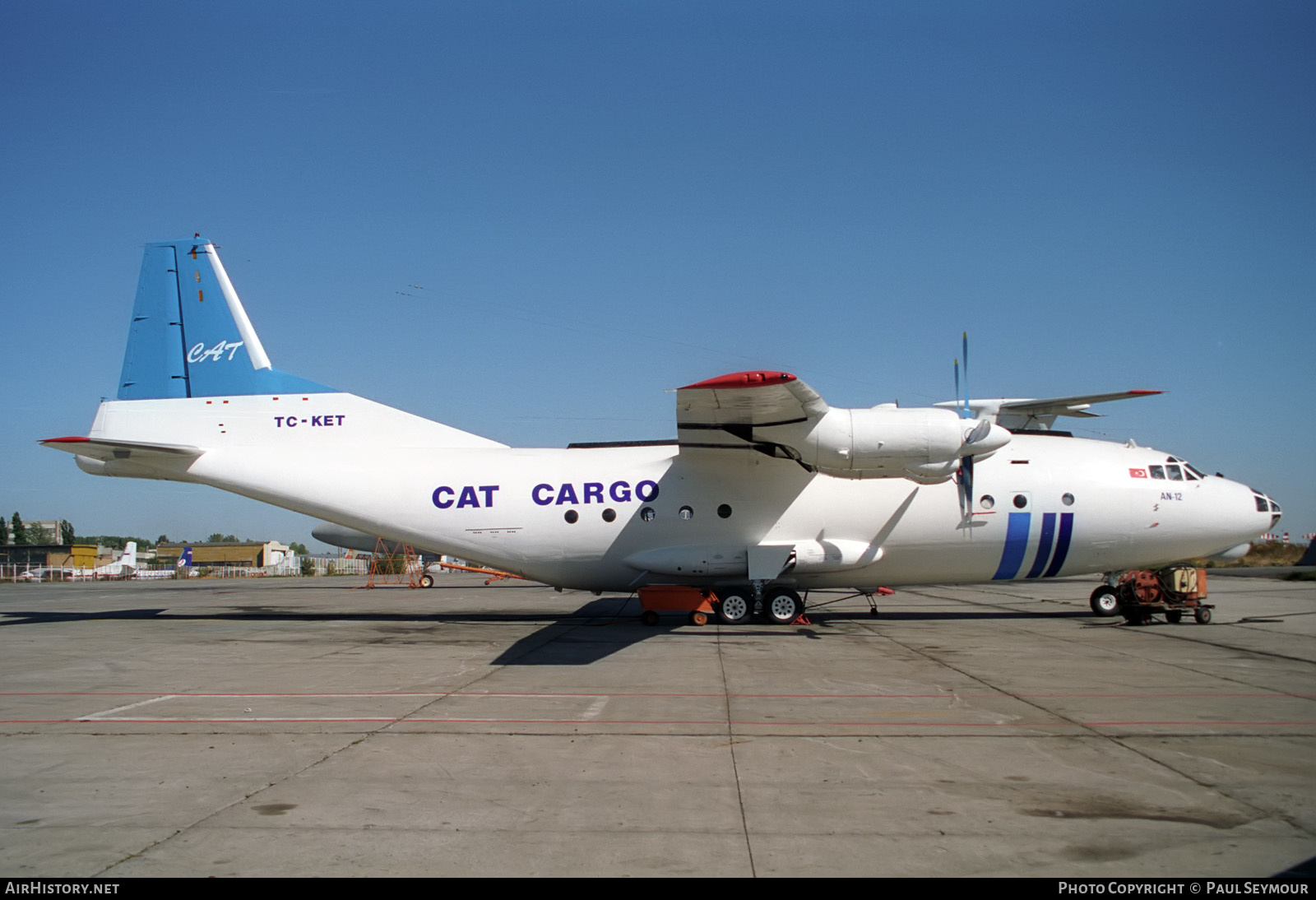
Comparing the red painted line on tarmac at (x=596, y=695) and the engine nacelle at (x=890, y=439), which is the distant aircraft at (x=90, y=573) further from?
the engine nacelle at (x=890, y=439)

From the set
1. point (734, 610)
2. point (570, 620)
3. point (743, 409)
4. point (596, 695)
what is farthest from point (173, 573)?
point (596, 695)

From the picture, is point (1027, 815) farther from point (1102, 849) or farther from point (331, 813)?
point (331, 813)

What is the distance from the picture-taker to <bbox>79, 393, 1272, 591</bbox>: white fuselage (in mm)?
16625

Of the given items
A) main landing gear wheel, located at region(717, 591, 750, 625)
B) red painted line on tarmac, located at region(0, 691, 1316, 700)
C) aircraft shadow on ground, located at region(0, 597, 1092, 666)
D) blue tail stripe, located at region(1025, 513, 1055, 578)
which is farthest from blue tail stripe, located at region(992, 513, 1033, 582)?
red painted line on tarmac, located at region(0, 691, 1316, 700)

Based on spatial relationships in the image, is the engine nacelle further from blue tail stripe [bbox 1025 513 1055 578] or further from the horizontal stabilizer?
the horizontal stabilizer

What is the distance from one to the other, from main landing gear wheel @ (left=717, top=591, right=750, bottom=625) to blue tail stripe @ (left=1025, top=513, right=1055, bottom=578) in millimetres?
5960

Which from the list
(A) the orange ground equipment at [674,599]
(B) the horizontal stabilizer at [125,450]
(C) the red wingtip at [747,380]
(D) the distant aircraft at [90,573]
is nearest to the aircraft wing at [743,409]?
(C) the red wingtip at [747,380]

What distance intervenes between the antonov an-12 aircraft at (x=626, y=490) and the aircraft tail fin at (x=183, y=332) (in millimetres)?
35

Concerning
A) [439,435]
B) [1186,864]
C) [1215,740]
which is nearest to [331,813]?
[1186,864]

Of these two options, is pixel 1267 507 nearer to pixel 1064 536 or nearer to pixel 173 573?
pixel 1064 536

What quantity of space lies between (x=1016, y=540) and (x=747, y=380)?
26.4 ft

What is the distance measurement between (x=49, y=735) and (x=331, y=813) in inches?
167

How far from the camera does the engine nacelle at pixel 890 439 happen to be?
14.5m

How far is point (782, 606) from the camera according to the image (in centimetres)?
1650
